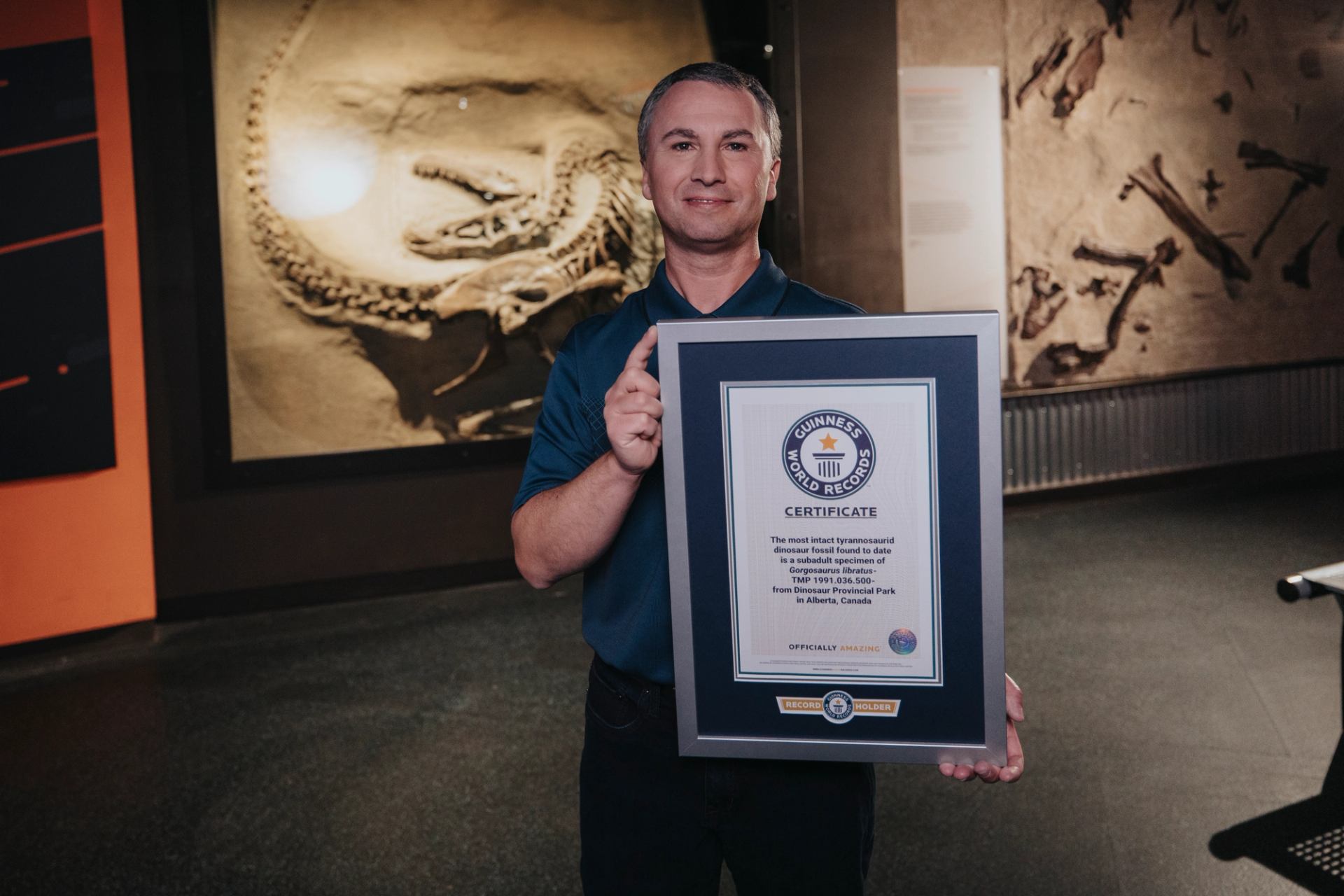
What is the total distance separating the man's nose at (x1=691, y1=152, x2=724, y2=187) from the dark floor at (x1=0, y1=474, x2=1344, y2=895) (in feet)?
6.15

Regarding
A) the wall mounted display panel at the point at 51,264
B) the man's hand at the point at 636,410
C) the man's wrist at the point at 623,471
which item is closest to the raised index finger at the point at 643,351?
the man's hand at the point at 636,410

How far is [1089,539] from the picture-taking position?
225 inches

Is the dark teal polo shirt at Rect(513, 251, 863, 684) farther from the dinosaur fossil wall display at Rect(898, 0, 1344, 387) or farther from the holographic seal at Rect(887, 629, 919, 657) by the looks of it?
the dinosaur fossil wall display at Rect(898, 0, 1344, 387)

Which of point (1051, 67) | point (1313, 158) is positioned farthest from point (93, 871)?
point (1313, 158)

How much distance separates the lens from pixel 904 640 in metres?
1.20

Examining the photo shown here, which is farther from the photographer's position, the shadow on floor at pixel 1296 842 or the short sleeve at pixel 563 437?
the shadow on floor at pixel 1296 842

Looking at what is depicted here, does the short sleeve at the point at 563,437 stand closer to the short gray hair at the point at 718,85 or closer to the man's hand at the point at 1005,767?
the short gray hair at the point at 718,85

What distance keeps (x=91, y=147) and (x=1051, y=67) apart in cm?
469

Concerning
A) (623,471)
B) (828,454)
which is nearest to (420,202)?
(623,471)

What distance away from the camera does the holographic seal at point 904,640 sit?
1200 millimetres

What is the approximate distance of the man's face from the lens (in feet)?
4.53

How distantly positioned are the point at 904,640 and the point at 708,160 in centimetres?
61

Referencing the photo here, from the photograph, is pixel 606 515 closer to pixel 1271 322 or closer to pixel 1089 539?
pixel 1089 539

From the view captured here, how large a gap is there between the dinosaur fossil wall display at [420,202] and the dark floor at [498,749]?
0.94 m
